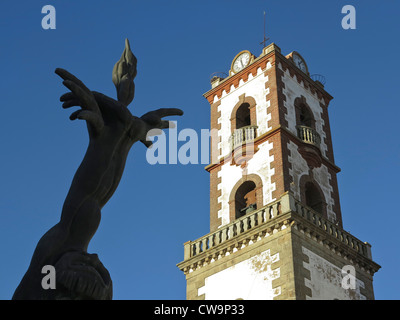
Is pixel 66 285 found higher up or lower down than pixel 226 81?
lower down

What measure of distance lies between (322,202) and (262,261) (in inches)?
207

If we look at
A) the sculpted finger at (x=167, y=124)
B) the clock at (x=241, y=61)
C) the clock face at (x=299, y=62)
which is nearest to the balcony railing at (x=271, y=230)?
the clock at (x=241, y=61)

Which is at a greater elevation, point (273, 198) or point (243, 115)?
point (243, 115)

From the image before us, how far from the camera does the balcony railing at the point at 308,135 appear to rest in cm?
3014

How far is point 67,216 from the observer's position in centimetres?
682

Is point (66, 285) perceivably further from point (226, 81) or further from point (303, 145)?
point (226, 81)

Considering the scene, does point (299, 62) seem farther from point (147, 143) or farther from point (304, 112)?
point (147, 143)

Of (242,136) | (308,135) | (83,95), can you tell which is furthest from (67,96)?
(308,135)

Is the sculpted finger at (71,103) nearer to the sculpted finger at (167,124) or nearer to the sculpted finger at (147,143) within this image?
the sculpted finger at (147,143)

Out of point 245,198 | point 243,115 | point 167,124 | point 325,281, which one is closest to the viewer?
point 167,124

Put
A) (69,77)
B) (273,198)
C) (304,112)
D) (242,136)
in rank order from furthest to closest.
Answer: (304,112) < (242,136) < (273,198) < (69,77)

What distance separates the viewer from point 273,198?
2689 cm

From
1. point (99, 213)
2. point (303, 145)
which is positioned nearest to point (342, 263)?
point (303, 145)
